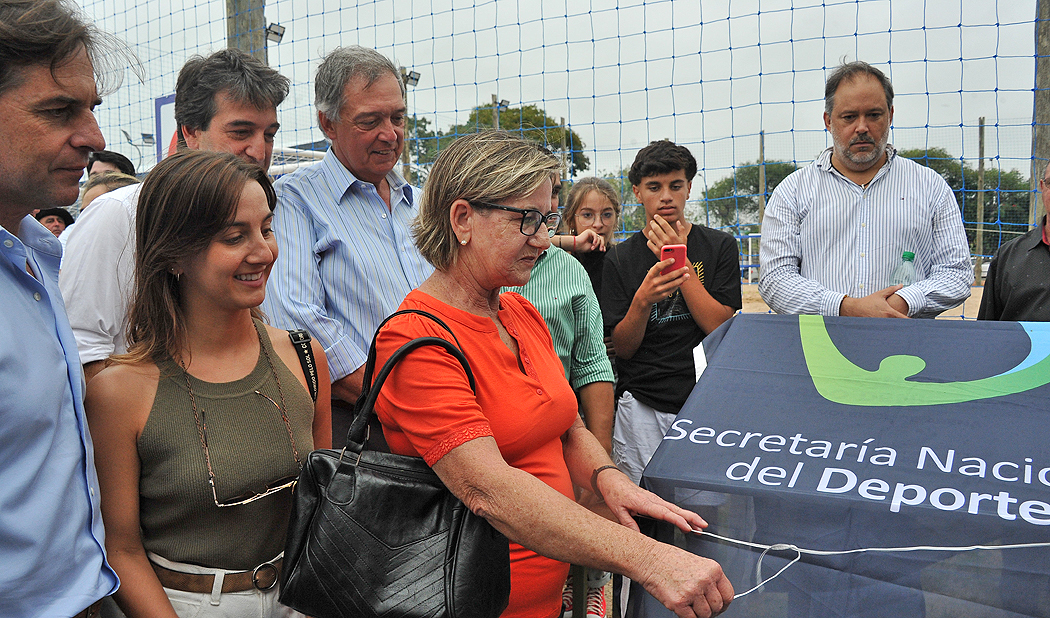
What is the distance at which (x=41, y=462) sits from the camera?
3.94 ft

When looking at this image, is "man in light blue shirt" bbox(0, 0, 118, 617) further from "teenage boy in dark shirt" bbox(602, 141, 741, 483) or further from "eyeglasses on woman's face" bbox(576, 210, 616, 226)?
"eyeglasses on woman's face" bbox(576, 210, 616, 226)

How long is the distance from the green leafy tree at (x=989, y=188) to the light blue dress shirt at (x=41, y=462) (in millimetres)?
4331

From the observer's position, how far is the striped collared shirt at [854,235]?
258cm

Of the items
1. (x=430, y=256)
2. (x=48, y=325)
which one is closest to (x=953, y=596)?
(x=430, y=256)

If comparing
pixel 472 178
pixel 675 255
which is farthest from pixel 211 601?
pixel 675 255

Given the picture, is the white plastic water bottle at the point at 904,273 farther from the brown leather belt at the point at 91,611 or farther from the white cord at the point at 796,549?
the brown leather belt at the point at 91,611

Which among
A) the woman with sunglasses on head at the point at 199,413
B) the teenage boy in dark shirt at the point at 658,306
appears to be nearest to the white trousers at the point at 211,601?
the woman with sunglasses on head at the point at 199,413

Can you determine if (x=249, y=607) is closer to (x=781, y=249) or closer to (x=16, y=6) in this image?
(x=16, y=6)

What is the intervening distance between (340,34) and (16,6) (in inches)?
182

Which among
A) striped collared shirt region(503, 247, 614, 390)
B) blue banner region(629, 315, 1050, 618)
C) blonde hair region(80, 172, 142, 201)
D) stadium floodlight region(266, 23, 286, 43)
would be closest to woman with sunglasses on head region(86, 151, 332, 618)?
blue banner region(629, 315, 1050, 618)

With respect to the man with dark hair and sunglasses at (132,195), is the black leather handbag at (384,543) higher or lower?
lower

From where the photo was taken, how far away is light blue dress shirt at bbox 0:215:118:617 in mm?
1151

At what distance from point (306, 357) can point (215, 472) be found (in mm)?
376

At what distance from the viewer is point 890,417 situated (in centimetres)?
156
